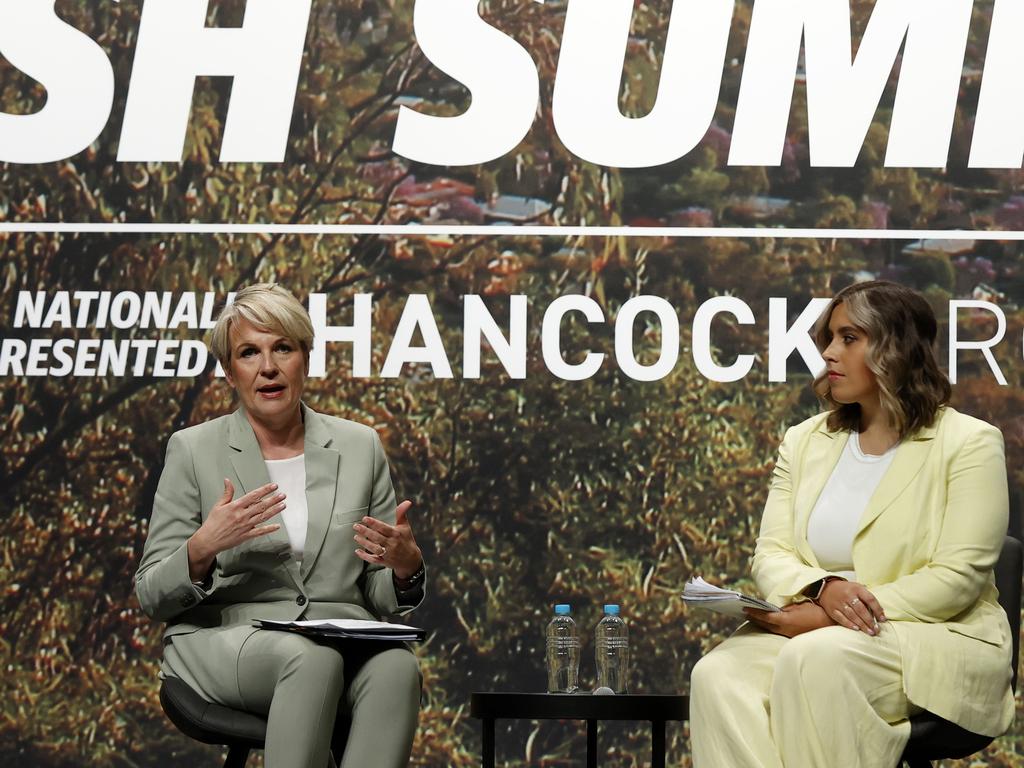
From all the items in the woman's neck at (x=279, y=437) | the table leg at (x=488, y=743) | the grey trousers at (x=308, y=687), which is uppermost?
the woman's neck at (x=279, y=437)

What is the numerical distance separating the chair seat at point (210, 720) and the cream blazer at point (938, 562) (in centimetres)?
122

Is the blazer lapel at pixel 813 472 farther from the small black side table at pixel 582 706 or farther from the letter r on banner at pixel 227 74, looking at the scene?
the letter r on banner at pixel 227 74

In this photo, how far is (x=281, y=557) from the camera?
3.18 m

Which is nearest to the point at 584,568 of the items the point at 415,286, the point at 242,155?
the point at 415,286

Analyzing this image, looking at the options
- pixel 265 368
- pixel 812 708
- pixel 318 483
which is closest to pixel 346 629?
pixel 318 483

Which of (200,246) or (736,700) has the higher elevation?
(200,246)

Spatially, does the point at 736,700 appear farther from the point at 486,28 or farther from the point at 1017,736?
the point at 486,28

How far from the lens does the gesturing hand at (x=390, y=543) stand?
10.2 feet

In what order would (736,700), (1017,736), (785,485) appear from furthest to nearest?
(1017,736), (785,485), (736,700)

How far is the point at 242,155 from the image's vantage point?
4.38 m

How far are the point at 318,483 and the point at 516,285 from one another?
1262 millimetres

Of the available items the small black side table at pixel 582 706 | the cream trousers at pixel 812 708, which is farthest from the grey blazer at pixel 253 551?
the cream trousers at pixel 812 708

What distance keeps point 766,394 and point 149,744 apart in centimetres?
226

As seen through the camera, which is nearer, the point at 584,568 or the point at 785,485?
the point at 785,485
